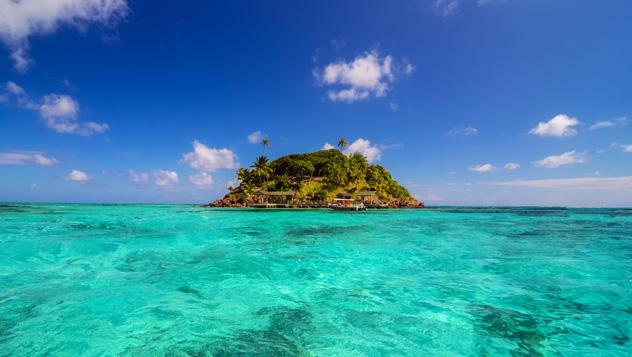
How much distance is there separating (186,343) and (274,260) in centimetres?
678

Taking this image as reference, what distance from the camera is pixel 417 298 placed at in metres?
7.30

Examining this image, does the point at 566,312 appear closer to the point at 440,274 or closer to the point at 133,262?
the point at 440,274

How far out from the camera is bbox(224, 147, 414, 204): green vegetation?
77.6 meters

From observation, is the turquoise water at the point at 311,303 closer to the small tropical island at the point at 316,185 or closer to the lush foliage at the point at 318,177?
the small tropical island at the point at 316,185

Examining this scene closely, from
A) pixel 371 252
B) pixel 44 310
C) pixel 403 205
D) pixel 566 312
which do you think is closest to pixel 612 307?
pixel 566 312

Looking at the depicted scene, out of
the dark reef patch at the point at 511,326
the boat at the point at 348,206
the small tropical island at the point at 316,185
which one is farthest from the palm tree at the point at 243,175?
the dark reef patch at the point at 511,326

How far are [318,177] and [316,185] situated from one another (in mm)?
7245

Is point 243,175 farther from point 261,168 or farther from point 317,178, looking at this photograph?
point 317,178

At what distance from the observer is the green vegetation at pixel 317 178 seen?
254 feet

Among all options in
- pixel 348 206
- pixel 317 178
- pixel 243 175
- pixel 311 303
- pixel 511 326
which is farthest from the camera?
pixel 317 178

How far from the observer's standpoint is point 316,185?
262 feet

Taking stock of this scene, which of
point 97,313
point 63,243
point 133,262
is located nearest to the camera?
point 97,313

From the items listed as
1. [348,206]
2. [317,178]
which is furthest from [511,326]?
[317,178]

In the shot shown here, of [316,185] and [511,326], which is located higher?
[316,185]
